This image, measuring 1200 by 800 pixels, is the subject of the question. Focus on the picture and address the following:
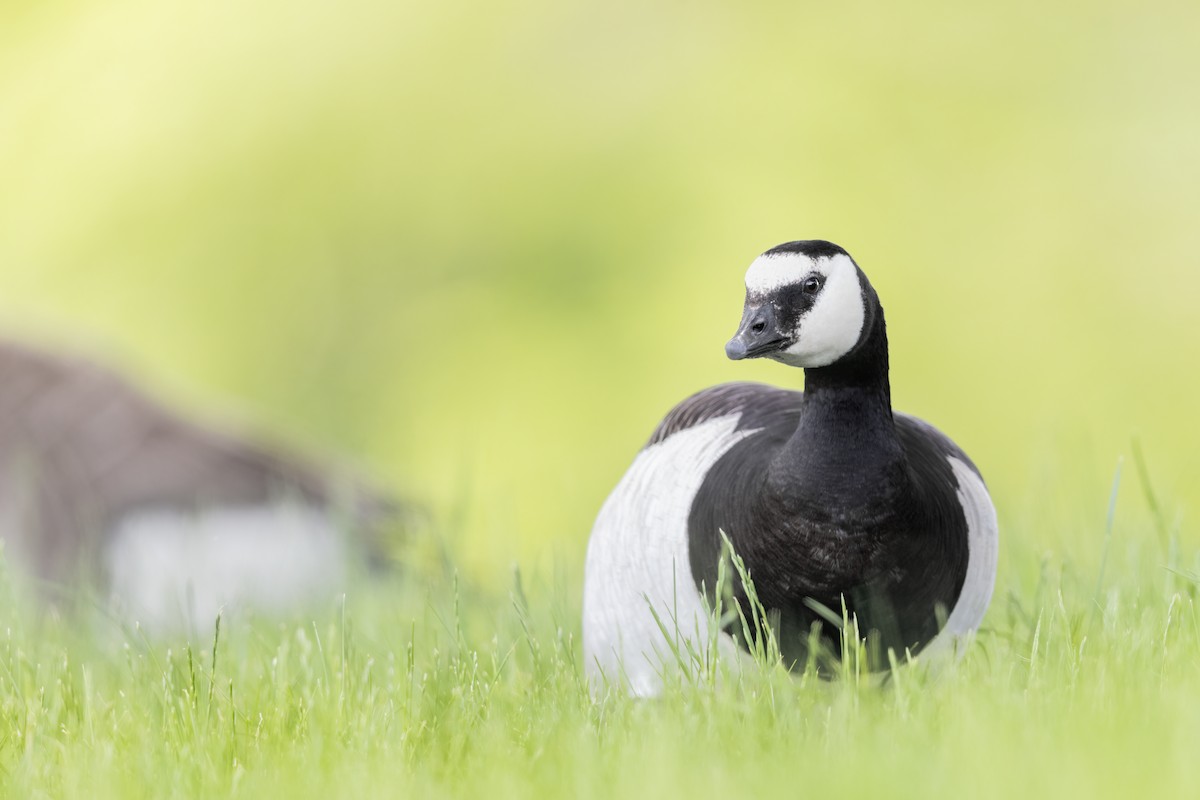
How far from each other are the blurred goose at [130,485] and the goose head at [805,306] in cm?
365

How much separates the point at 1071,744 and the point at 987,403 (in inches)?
358

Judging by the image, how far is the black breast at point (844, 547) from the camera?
9.40 ft

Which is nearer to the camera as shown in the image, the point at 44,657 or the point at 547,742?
the point at 547,742

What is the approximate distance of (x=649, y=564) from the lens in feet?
10.6

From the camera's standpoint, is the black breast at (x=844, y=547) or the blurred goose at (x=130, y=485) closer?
the black breast at (x=844, y=547)

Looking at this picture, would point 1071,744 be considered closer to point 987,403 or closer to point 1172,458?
point 1172,458

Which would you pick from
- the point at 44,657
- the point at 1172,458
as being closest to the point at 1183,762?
the point at 44,657

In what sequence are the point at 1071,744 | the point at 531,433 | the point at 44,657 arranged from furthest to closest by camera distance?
the point at 531,433 → the point at 44,657 → the point at 1071,744

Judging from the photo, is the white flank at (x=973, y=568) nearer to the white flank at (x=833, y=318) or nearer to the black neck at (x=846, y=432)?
the black neck at (x=846, y=432)

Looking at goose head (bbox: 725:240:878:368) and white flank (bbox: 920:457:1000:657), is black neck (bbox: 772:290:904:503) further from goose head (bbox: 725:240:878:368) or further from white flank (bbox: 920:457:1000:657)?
white flank (bbox: 920:457:1000:657)

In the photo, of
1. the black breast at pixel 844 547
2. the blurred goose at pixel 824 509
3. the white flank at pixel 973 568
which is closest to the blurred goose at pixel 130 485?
the blurred goose at pixel 824 509

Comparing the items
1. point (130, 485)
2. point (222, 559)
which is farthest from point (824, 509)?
point (130, 485)

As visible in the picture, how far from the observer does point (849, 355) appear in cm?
293

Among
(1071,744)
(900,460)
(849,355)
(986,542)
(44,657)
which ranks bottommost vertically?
(44,657)
